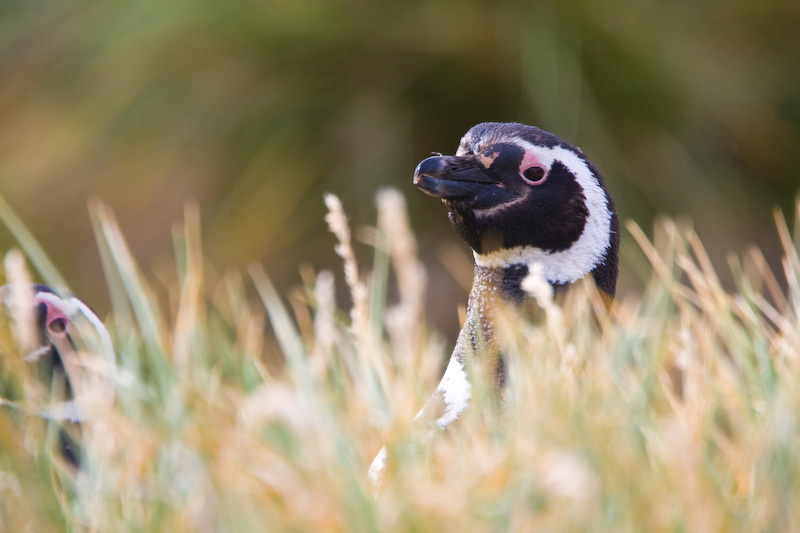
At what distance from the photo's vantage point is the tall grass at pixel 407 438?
3.04ft

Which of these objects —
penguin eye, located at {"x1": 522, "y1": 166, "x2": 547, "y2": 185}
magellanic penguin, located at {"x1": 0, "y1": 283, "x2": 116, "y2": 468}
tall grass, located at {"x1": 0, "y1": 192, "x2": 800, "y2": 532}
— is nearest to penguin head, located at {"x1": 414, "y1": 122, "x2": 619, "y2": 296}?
penguin eye, located at {"x1": 522, "y1": 166, "x2": 547, "y2": 185}

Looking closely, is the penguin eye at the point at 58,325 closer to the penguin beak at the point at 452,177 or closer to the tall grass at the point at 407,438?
the tall grass at the point at 407,438

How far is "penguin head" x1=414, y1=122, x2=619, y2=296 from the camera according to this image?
164cm

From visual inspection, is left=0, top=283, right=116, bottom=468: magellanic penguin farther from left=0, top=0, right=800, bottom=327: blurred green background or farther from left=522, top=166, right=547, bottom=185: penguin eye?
left=0, top=0, right=800, bottom=327: blurred green background

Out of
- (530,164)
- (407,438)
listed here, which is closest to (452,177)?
(530,164)

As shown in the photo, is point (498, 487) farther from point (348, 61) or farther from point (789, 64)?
point (789, 64)

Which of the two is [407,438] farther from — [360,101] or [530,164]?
[360,101]

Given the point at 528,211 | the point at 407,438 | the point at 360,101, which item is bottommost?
the point at 360,101

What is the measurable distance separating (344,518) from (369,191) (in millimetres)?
2596

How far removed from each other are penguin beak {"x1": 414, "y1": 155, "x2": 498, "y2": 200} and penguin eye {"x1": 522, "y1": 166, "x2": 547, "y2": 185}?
A: 0.17 feet

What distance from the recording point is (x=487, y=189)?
5.45 feet

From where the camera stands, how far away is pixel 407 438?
3.55ft

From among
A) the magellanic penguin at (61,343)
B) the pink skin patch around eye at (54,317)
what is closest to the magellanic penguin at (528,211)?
the magellanic penguin at (61,343)

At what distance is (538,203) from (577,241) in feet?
0.29
